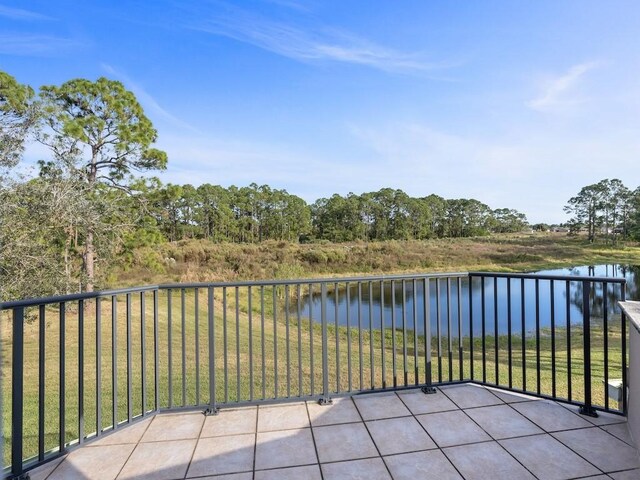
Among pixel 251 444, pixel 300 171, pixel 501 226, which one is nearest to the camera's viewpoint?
pixel 251 444

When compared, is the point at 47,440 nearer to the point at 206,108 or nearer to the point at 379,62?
the point at 206,108

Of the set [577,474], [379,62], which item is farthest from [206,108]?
[577,474]

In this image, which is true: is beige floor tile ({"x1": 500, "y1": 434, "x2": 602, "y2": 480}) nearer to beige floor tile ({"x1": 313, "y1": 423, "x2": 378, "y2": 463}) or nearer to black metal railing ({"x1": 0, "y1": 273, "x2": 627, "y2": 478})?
black metal railing ({"x1": 0, "y1": 273, "x2": 627, "y2": 478})

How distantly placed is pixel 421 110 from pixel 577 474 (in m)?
7.71

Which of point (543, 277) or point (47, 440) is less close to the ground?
point (543, 277)

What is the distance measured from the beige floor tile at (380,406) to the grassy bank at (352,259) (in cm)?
906

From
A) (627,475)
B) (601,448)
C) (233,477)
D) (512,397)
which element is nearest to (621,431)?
(601,448)

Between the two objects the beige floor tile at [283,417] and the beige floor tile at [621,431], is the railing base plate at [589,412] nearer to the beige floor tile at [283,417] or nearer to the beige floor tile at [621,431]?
the beige floor tile at [621,431]

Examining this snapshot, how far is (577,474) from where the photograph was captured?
5.84 ft

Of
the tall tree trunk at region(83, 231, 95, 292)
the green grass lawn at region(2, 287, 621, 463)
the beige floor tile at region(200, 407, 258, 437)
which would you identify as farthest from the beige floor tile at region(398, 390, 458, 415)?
the tall tree trunk at region(83, 231, 95, 292)

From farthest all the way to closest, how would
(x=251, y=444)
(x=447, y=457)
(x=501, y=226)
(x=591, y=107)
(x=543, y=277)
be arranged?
(x=501, y=226) < (x=591, y=107) < (x=543, y=277) < (x=251, y=444) < (x=447, y=457)

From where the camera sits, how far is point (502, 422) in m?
2.31

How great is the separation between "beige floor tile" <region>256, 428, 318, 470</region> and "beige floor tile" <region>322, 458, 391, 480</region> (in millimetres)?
118

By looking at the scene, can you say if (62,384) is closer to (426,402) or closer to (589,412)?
(426,402)
